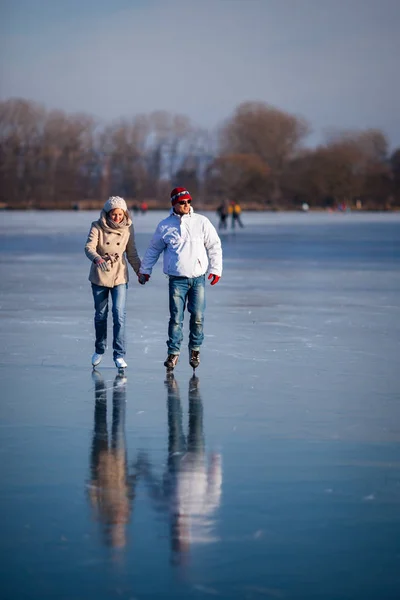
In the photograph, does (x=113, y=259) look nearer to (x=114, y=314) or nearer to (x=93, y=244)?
(x=93, y=244)

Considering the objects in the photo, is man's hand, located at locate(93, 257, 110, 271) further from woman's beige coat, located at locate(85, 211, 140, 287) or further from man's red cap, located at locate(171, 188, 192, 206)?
man's red cap, located at locate(171, 188, 192, 206)

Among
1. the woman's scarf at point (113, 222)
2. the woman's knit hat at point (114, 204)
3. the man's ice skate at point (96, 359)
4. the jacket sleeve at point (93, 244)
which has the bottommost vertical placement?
the man's ice skate at point (96, 359)

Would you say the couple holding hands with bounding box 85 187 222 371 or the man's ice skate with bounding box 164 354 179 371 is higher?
the couple holding hands with bounding box 85 187 222 371

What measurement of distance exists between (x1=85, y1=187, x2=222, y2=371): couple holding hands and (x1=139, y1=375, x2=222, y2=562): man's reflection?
213cm

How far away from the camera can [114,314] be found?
30.6 feet

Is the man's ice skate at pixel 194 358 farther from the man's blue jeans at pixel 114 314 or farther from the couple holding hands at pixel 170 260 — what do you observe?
the man's blue jeans at pixel 114 314

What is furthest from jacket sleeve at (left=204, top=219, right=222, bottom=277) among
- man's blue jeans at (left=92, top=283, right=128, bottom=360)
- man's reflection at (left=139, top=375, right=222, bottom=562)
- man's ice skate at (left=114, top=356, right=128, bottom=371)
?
man's reflection at (left=139, top=375, right=222, bottom=562)

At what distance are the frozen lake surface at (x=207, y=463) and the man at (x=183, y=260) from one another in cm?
29

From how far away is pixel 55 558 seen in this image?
163 inches

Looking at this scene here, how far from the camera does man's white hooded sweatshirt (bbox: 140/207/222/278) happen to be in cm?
911

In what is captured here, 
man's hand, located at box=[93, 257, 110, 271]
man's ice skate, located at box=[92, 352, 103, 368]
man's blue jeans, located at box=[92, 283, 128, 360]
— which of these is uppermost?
man's hand, located at box=[93, 257, 110, 271]

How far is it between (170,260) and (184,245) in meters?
0.16

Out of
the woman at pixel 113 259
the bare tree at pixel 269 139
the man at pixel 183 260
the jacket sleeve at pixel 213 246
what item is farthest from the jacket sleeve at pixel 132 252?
the bare tree at pixel 269 139

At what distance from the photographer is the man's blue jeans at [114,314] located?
923cm
